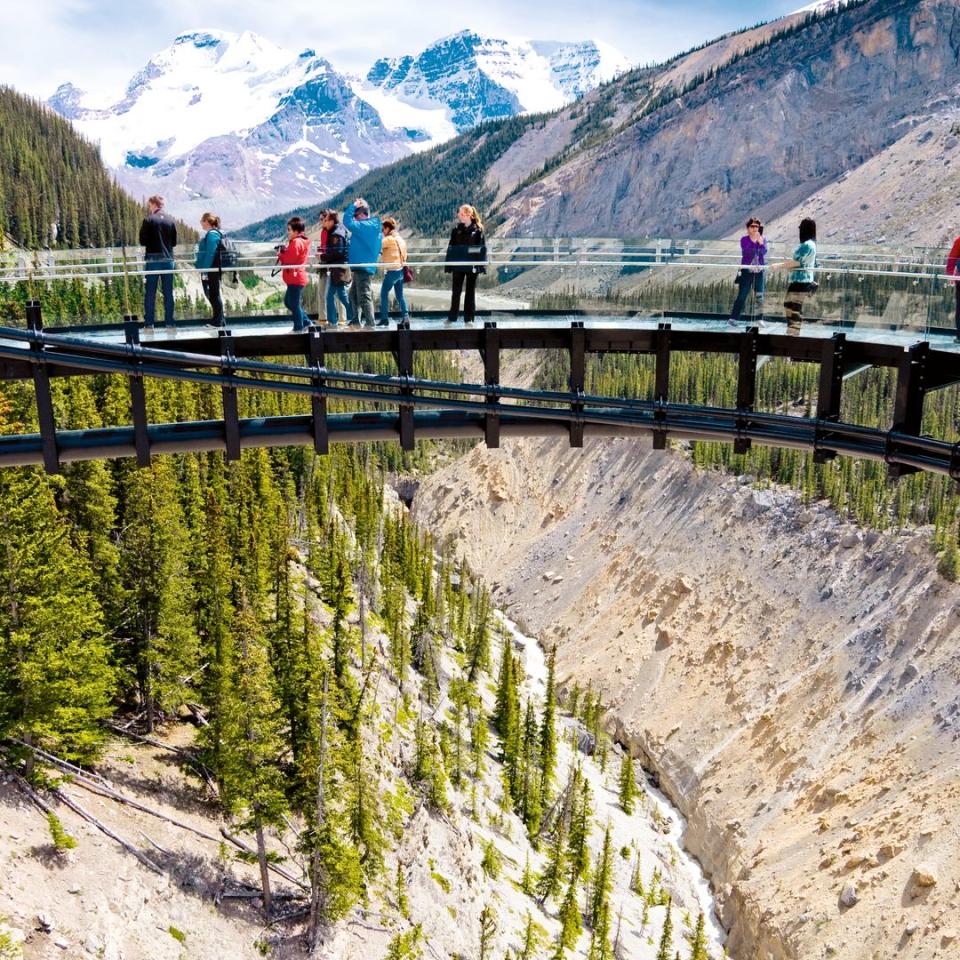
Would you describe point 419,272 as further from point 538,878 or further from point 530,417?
point 538,878

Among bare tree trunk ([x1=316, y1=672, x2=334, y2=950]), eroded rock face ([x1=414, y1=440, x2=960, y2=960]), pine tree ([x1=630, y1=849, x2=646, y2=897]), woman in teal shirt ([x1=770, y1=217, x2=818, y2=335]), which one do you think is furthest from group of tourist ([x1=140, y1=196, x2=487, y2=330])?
pine tree ([x1=630, y1=849, x2=646, y2=897])

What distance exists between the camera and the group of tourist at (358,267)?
17984 mm

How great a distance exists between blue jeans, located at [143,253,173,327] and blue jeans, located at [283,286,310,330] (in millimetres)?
1992

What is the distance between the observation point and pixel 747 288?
18.5 m

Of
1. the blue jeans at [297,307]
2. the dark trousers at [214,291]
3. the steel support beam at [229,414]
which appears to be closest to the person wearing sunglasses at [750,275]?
the blue jeans at [297,307]

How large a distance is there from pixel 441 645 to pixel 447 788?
19.1 metres

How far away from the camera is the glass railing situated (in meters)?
17.6

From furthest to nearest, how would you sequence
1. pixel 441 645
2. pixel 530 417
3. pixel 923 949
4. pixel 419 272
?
pixel 441 645 → pixel 923 949 → pixel 419 272 → pixel 530 417

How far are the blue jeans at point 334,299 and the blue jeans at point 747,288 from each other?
658 centimetres

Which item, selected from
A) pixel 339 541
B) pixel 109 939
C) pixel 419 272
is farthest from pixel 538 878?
pixel 419 272

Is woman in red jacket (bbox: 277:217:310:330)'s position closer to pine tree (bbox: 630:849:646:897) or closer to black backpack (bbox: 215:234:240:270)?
black backpack (bbox: 215:234:240:270)

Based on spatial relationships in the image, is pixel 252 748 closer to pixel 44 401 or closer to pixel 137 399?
pixel 137 399

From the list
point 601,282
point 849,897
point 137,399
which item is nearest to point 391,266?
point 601,282

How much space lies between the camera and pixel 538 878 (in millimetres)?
52875
